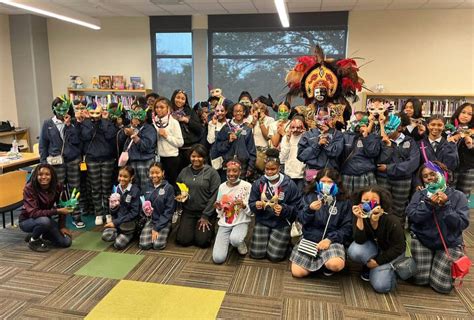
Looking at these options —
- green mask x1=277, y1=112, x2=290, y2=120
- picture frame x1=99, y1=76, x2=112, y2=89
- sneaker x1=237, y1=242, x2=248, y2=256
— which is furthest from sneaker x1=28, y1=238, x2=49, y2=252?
picture frame x1=99, y1=76, x2=112, y2=89

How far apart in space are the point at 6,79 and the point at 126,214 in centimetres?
550

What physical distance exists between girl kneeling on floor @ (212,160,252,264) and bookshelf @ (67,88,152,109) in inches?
182

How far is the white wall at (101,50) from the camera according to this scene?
729 cm

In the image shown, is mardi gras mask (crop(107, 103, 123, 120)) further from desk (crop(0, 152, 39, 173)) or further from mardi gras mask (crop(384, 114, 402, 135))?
mardi gras mask (crop(384, 114, 402, 135))

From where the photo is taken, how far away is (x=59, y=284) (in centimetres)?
272

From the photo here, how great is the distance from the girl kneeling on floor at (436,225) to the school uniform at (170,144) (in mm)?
2312

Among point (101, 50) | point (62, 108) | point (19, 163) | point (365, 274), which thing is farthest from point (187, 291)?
point (101, 50)

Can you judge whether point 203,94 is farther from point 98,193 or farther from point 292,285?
point 292,285

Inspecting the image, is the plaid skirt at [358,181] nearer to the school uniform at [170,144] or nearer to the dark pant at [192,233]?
the dark pant at [192,233]

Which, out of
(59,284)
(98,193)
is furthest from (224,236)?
(98,193)

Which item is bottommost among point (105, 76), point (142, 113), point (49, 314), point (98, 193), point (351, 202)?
point (49, 314)

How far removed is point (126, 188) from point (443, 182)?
268cm

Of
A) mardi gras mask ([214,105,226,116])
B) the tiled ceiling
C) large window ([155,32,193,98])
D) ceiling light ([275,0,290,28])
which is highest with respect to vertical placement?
the tiled ceiling

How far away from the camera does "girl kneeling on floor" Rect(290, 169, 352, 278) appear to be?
2803mm
